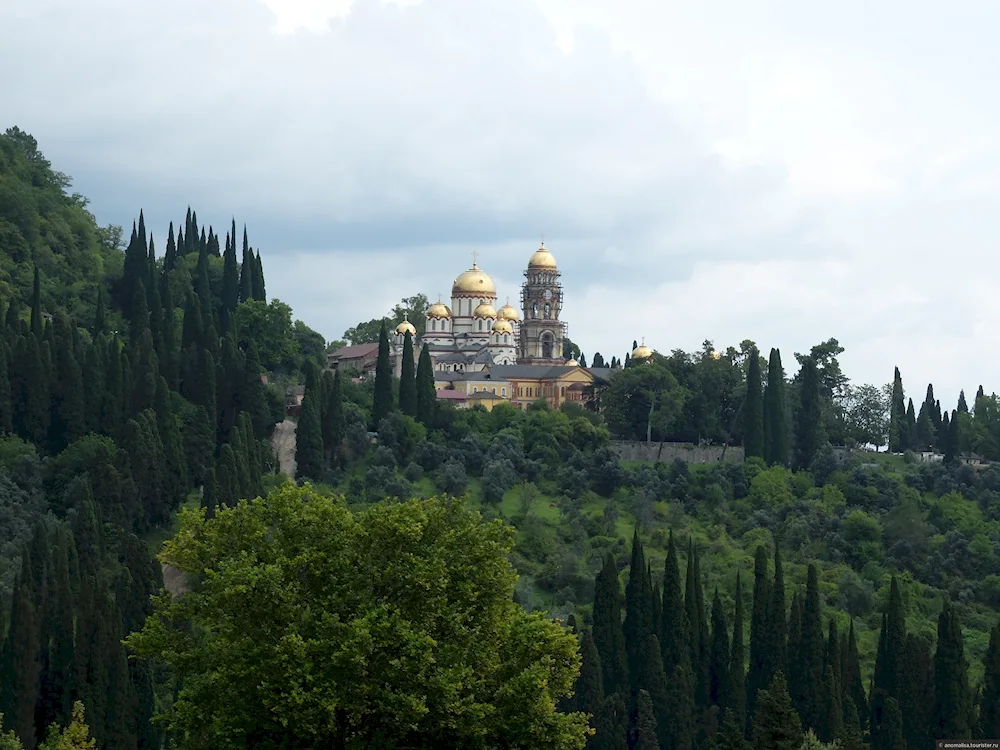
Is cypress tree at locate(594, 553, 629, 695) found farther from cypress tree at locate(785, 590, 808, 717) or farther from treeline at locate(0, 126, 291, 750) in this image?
treeline at locate(0, 126, 291, 750)

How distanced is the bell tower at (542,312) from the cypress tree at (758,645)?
54.9m

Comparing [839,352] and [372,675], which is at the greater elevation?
[839,352]

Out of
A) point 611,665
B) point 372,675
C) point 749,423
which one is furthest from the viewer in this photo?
point 749,423

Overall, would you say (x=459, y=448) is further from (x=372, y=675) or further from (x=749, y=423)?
(x=372, y=675)

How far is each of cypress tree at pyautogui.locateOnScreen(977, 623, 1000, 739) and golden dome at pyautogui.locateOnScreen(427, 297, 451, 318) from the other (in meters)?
64.9

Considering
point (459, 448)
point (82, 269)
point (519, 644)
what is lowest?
point (519, 644)

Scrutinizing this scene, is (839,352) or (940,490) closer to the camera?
(940,490)

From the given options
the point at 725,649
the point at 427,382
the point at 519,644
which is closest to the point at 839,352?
the point at 427,382

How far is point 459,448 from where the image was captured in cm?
8525

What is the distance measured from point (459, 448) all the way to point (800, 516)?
47.5 ft

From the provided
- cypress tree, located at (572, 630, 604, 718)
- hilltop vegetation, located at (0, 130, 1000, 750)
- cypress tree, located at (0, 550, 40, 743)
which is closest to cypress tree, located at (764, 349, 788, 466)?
hilltop vegetation, located at (0, 130, 1000, 750)

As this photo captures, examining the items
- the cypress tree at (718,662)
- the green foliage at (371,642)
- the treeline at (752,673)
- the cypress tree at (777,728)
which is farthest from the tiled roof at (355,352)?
the green foliage at (371,642)

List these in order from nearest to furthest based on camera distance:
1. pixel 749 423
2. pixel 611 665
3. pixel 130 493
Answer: pixel 611 665, pixel 130 493, pixel 749 423

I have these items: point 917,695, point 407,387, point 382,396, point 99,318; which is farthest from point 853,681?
point 99,318
